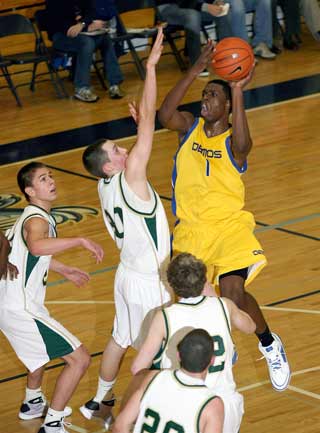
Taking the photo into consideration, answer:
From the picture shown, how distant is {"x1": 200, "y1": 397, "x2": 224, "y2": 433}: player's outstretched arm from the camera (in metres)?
4.27

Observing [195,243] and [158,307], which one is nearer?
[158,307]

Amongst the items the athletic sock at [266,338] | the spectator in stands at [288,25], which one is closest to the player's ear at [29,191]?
the athletic sock at [266,338]

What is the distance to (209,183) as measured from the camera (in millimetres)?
6734

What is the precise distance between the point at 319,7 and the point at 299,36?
1.81 feet

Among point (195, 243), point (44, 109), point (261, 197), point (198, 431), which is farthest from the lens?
point (44, 109)

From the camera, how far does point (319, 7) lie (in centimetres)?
1705

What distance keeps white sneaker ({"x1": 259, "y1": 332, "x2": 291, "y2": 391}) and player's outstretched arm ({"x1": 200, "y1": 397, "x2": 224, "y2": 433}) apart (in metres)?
2.32

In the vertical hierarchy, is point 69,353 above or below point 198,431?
below

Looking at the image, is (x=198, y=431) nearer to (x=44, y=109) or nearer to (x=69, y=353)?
(x=69, y=353)

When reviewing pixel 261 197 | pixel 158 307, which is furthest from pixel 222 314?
pixel 261 197

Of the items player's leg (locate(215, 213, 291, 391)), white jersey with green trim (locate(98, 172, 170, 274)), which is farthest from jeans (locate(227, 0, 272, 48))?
white jersey with green trim (locate(98, 172, 170, 274))

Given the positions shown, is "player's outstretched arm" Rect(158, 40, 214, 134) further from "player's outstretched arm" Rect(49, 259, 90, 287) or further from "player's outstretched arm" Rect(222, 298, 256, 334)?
"player's outstretched arm" Rect(222, 298, 256, 334)

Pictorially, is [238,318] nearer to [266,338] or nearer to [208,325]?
[208,325]

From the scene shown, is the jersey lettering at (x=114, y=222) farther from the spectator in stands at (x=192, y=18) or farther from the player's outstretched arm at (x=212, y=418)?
the spectator in stands at (x=192, y=18)
